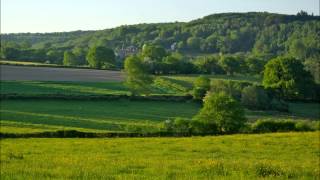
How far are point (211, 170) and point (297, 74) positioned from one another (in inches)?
3615

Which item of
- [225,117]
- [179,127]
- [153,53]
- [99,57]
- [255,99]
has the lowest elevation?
[255,99]

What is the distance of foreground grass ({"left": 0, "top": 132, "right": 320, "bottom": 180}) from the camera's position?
17266mm

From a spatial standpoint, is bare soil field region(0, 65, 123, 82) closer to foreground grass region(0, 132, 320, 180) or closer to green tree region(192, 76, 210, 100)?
green tree region(192, 76, 210, 100)

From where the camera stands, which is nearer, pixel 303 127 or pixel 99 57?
pixel 303 127

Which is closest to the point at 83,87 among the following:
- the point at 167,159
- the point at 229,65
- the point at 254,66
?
the point at 229,65

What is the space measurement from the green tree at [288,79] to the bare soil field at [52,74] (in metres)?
33.9

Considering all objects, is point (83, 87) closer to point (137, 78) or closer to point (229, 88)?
point (137, 78)

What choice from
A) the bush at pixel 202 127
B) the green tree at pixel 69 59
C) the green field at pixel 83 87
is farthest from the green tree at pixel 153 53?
the bush at pixel 202 127

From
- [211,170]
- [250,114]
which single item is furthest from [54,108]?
[211,170]

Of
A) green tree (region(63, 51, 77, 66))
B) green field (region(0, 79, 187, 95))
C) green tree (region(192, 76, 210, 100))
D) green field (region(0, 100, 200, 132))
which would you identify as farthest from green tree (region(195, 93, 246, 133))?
green tree (region(63, 51, 77, 66))

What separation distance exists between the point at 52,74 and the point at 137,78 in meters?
27.4

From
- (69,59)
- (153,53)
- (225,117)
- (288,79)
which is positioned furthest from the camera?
(69,59)

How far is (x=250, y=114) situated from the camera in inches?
3214

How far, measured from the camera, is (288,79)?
106 m
